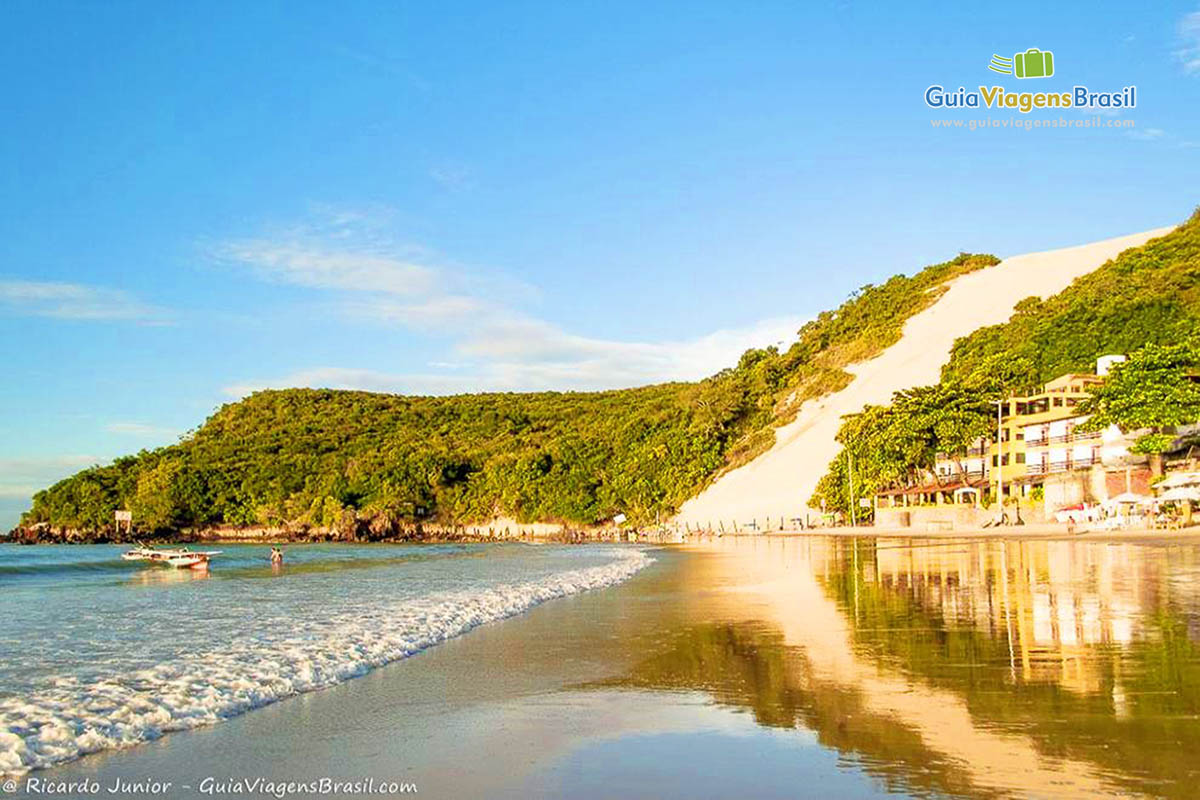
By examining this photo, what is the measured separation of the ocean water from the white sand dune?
5594 centimetres

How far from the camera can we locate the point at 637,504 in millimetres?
100312

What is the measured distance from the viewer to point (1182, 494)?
3625 cm

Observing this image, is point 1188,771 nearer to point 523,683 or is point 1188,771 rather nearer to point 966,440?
point 523,683

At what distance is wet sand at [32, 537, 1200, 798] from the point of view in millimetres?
6082

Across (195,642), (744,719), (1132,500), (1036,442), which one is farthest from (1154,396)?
(744,719)

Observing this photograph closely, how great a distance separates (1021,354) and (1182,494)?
43916 mm

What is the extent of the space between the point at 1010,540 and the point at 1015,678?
3178 cm

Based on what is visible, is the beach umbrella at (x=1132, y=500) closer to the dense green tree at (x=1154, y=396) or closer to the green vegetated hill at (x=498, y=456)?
the dense green tree at (x=1154, y=396)

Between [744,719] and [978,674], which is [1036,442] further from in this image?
[744,719]

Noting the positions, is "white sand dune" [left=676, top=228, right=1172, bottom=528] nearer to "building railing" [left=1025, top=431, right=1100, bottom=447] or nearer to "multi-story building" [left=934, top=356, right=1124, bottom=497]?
"multi-story building" [left=934, top=356, right=1124, bottom=497]

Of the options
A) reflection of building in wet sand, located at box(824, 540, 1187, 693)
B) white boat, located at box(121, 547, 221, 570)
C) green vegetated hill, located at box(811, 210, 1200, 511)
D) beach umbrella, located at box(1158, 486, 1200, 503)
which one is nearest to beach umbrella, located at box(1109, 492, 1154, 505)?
beach umbrella, located at box(1158, 486, 1200, 503)

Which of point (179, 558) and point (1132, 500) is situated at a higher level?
point (1132, 500)

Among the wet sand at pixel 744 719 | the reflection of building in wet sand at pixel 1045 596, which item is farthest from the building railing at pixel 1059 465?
the wet sand at pixel 744 719

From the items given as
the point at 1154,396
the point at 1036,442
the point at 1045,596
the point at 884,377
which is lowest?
the point at 1045,596
